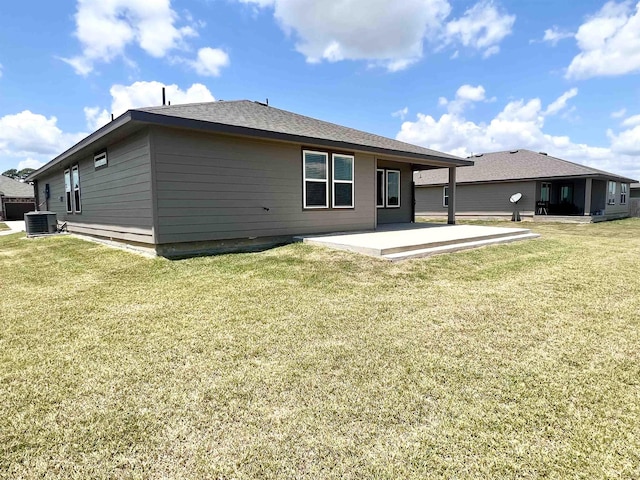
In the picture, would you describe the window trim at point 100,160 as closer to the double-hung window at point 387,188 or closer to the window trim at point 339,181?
the window trim at point 339,181

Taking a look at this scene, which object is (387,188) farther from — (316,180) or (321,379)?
(321,379)

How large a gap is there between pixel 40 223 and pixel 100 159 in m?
5.27

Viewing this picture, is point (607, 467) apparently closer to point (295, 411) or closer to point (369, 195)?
point (295, 411)

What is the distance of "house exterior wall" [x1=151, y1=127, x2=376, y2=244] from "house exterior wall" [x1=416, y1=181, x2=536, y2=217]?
1453cm

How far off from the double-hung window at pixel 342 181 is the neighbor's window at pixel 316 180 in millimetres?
285

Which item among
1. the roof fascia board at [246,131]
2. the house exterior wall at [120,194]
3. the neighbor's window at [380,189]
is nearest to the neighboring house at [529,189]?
the neighbor's window at [380,189]

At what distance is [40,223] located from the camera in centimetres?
1216

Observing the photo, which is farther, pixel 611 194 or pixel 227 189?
pixel 611 194

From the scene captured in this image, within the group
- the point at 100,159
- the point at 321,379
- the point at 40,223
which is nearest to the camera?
the point at 321,379

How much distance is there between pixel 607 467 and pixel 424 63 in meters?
18.1

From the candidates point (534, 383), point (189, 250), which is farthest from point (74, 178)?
point (534, 383)

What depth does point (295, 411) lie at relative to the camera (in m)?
2.11

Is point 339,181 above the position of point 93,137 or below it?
below

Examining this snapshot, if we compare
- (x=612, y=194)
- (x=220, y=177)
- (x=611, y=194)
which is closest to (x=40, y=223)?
(x=220, y=177)
